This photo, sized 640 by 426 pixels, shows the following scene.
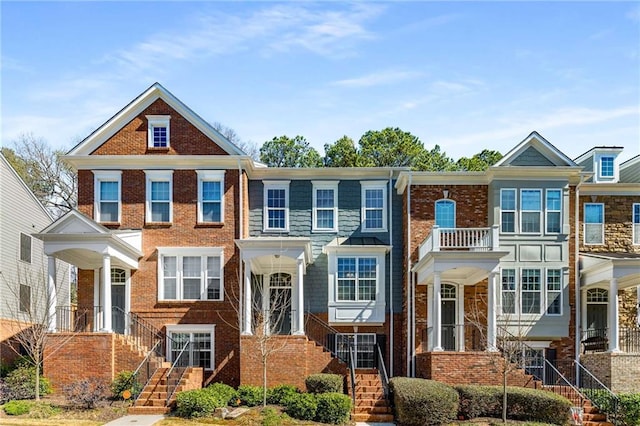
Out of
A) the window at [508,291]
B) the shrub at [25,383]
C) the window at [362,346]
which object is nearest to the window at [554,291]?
the window at [508,291]

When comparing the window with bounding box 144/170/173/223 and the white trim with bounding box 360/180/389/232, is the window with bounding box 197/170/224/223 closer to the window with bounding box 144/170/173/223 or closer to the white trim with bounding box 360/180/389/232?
the window with bounding box 144/170/173/223

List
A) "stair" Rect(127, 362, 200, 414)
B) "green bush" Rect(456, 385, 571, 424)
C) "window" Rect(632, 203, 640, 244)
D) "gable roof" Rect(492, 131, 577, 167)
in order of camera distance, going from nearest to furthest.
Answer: "green bush" Rect(456, 385, 571, 424)
"stair" Rect(127, 362, 200, 414)
"gable roof" Rect(492, 131, 577, 167)
"window" Rect(632, 203, 640, 244)

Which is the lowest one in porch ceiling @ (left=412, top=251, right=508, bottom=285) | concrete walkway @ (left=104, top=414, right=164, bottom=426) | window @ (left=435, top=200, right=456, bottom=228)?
concrete walkway @ (left=104, top=414, right=164, bottom=426)

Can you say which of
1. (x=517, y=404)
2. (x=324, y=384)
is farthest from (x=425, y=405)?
(x=324, y=384)

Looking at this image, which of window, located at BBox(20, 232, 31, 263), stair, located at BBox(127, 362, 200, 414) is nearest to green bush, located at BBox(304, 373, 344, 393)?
stair, located at BBox(127, 362, 200, 414)

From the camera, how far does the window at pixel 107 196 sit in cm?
2891

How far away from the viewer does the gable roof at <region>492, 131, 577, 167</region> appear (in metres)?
28.5

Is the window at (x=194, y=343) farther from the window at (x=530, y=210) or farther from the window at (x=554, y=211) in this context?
the window at (x=554, y=211)

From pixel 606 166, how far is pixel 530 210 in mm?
5126

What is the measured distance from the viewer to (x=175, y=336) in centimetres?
2827

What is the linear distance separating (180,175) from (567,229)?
14355mm

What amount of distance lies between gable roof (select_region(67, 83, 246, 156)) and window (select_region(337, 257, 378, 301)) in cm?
583

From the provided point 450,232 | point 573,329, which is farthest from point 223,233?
point 573,329

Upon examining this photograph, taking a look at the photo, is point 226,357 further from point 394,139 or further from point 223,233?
point 394,139
